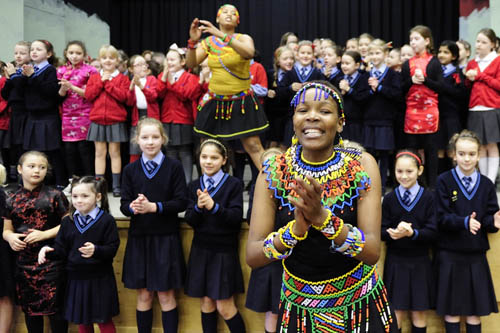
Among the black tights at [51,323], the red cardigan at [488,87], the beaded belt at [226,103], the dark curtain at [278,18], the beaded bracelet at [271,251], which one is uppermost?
the dark curtain at [278,18]

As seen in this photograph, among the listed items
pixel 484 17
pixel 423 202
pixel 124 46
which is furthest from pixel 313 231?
pixel 124 46

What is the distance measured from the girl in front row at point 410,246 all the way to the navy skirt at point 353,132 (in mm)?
1321

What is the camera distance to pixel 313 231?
68.2 inches

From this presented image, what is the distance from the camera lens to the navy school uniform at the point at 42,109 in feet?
16.2

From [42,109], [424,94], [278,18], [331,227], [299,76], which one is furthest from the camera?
[278,18]

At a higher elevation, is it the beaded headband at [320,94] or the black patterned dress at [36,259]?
the beaded headband at [320,94]

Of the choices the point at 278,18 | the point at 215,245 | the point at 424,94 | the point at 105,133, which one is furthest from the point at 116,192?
the point at 278,18

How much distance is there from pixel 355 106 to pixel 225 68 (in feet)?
4.44

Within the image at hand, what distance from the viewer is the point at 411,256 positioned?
11.6 ft

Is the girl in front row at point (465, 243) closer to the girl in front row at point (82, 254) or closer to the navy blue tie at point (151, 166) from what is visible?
the navy blue tie at point (151, 166)

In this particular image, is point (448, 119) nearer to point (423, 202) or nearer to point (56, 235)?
point (423, 202)

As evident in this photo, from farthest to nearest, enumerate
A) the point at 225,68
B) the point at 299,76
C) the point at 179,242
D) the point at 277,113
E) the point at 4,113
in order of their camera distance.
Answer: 1. the point at 4,113
2. the point at 277,113
3. the point at 299,76
4. the point at 225,68
5. the point at 179,242

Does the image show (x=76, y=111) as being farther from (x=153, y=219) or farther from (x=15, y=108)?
(x=153, y=219)

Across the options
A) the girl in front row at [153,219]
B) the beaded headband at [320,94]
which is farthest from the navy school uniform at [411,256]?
the beaded headband at [320,94]
